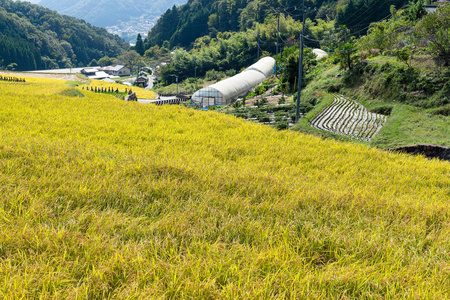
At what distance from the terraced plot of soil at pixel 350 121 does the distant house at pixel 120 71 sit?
90242 millimetres

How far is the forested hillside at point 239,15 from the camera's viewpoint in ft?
147

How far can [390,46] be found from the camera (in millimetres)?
24688

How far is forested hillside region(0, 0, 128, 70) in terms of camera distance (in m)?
81.4

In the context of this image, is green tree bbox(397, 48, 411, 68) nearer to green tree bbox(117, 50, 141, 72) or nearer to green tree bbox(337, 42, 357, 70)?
green tree bbox(337, 42, 357, 70)

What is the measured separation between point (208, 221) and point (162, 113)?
5552mm

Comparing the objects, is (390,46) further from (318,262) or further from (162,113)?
(318,262)

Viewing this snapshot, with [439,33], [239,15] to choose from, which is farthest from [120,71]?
[439,33]

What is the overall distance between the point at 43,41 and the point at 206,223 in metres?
115

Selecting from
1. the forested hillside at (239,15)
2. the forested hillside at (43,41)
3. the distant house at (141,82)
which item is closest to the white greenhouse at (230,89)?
the forested hillside at (239,15)

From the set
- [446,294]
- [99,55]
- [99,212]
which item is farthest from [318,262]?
[99,55]

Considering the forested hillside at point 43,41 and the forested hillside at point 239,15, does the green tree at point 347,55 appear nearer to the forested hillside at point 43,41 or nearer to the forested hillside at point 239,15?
the forested hillside at point 239,15

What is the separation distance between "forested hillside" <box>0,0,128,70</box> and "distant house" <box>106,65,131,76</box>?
17.6 meters

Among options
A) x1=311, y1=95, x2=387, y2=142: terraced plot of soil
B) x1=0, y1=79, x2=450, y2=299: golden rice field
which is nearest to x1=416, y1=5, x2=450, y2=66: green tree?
x1=311, y1=95, x2=387, y2=142: terraced plot of soil

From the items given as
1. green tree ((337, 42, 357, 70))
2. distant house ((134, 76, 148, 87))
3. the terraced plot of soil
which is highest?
distant house ((134, 76, 148, 87))
